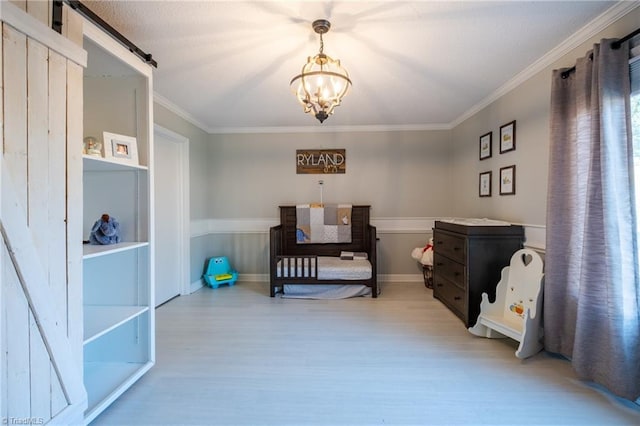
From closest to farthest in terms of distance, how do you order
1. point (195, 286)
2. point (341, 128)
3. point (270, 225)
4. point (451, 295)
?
point (451, 295)
point (195, 286)
point (341, 128)
point (270, 225)

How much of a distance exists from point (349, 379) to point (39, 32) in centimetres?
217

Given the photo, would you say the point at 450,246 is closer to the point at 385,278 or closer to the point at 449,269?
the point at 449,269

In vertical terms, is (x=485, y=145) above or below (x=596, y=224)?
above

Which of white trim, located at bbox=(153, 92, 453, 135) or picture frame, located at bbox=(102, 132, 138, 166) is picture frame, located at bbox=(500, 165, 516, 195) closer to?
white trim, located at bbox=(153, 92, 453, 135)

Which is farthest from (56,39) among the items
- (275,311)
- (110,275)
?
(275,311)

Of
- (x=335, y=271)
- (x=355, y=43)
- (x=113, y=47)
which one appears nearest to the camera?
(x=113, y=47)

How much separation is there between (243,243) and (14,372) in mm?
2886

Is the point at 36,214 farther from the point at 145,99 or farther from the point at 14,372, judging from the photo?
the point at 145,99

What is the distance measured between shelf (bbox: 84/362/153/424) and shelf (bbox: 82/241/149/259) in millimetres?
690

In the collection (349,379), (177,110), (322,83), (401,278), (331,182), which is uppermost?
(177,110)

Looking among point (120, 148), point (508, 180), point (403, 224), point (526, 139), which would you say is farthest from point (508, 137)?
point (120, 148)

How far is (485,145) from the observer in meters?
2.91

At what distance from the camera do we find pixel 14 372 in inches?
39.2

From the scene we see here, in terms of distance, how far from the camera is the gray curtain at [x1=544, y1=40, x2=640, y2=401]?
141 cm
